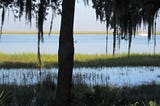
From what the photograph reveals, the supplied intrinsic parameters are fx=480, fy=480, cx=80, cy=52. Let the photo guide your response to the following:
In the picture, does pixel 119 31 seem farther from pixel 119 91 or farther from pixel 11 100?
pixel 11 100

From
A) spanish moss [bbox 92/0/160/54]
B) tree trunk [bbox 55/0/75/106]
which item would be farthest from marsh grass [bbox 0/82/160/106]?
spanish moss [bbox 92/0/160/54]

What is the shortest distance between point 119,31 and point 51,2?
3318mm

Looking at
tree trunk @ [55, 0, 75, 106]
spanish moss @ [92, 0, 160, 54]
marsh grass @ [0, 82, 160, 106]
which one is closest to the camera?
tree trunk @ [55, 0, 75, 106]

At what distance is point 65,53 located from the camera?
884 centimetres

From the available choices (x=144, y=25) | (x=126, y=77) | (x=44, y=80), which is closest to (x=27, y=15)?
(x=44, y=80)

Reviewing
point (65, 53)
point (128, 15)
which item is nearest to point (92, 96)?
point (65, 53)

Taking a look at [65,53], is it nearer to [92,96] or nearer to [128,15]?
[92,96]

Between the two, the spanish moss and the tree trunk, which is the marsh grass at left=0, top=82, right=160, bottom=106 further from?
the spanish moss

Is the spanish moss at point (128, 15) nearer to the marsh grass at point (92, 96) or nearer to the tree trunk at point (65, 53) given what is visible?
the marsh grass at point (92, 96)

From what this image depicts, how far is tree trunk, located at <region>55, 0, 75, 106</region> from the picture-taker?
8.85m

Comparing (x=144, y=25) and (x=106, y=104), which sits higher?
(x=144, y=25)

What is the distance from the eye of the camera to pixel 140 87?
13312mm

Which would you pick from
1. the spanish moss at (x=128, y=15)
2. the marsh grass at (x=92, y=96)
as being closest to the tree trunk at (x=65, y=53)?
the marsh grass at (x=92, y=96)

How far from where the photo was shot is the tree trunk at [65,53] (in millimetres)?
8852
